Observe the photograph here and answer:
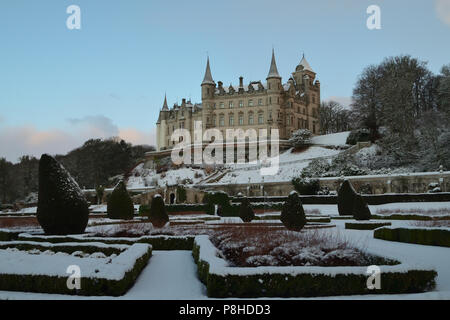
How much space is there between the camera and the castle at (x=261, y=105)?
214ft

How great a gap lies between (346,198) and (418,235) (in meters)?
9.61

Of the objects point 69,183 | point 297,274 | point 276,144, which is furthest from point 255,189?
point 297,274

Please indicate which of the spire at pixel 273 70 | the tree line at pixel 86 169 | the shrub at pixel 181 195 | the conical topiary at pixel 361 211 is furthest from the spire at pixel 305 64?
the conical topiary at pixel 361 211

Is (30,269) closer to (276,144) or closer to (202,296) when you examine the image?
(202,296)

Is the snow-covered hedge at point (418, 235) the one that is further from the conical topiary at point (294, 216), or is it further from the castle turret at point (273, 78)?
the castle turret at point (273, 78)

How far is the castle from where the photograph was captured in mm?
65250

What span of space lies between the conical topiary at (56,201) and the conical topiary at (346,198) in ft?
42.1

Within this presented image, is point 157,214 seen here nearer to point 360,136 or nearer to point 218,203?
point 218,203

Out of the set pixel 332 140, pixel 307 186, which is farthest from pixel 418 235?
pixel 332 140

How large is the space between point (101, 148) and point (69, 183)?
51.4 metres

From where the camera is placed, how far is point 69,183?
13039 mm

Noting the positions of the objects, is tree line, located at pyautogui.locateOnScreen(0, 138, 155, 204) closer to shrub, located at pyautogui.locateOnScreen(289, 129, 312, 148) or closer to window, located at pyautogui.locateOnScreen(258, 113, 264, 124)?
window, located at pyautogui.locateOnScreen(258, 113, 264, 124)

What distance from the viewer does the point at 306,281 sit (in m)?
6.35
